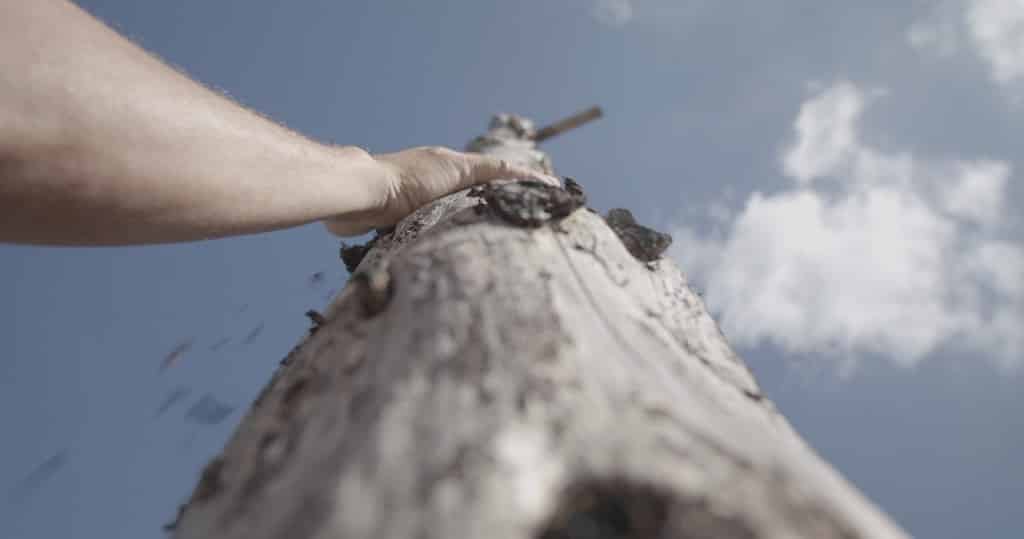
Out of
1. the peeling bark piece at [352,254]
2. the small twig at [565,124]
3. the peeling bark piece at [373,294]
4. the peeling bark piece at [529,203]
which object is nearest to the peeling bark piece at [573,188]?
the peeling bark piece at [529,203]

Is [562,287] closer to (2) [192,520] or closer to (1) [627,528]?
(1) [627,528]

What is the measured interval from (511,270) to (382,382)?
0.31 m

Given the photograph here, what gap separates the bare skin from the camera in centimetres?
87

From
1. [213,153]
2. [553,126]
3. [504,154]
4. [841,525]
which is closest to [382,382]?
[841,525]

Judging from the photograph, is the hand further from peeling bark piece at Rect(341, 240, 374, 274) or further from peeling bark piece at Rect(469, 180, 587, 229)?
peeling bark piece at Rect(469, 180, 587, 229)

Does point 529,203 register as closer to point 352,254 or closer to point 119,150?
point 119,150

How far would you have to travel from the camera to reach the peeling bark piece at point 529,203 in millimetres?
1185

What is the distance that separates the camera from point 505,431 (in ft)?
2.27

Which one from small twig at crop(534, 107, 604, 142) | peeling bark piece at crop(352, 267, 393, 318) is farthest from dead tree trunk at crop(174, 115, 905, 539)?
small twig at crop(534, 107, 604, 142)

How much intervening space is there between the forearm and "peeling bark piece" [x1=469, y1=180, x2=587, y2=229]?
1.54ft

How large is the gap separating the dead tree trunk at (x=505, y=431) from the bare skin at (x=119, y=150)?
35 centimetres

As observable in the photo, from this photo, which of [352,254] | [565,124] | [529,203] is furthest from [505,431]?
[565,124]

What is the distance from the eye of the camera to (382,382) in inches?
30.5

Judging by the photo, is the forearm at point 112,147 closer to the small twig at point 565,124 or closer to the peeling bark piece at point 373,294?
the peeling bark piece at point 373,294
